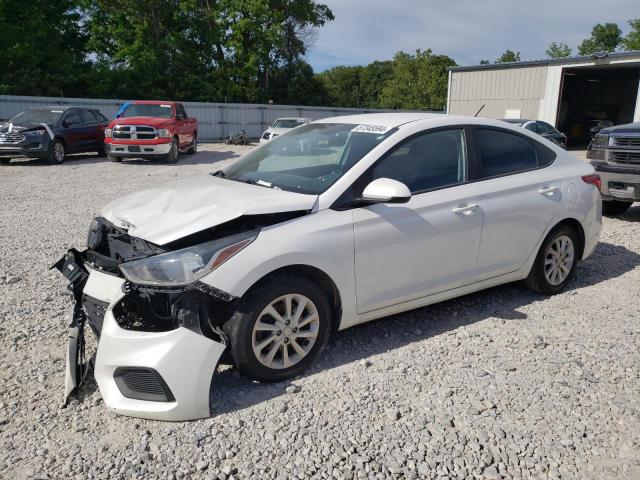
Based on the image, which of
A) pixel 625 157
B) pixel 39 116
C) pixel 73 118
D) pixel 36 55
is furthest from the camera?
pixel 36 55

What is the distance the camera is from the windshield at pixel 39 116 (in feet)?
51.5

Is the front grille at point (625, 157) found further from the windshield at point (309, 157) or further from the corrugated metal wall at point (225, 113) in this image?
the corrugated metal wall at point (225, 113)

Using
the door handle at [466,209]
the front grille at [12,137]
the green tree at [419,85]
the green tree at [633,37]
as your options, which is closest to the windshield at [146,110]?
the front grille at [12,137]

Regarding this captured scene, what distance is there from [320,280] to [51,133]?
1466cm

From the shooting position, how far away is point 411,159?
4016 millimetres

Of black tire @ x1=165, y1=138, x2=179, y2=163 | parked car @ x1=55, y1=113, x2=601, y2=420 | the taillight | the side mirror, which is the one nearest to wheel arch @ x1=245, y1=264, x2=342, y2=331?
parked car @ x1=55, y1=113, x2=601, y2=420

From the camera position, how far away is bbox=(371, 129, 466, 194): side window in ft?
12.8

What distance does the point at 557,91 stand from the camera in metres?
26.4

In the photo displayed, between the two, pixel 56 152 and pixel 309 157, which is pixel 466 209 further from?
pixel 56 152

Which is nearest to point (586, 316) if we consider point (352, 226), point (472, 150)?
point (472, 150)

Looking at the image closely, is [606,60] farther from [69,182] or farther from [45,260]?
[45,260]

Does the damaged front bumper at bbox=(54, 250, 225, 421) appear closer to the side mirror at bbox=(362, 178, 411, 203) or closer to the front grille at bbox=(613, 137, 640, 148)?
the side mirror at bbox=(362, 178, 411, 203)

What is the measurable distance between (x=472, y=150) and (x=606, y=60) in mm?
24282

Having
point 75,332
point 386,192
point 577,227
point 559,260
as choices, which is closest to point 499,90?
point 577,227
